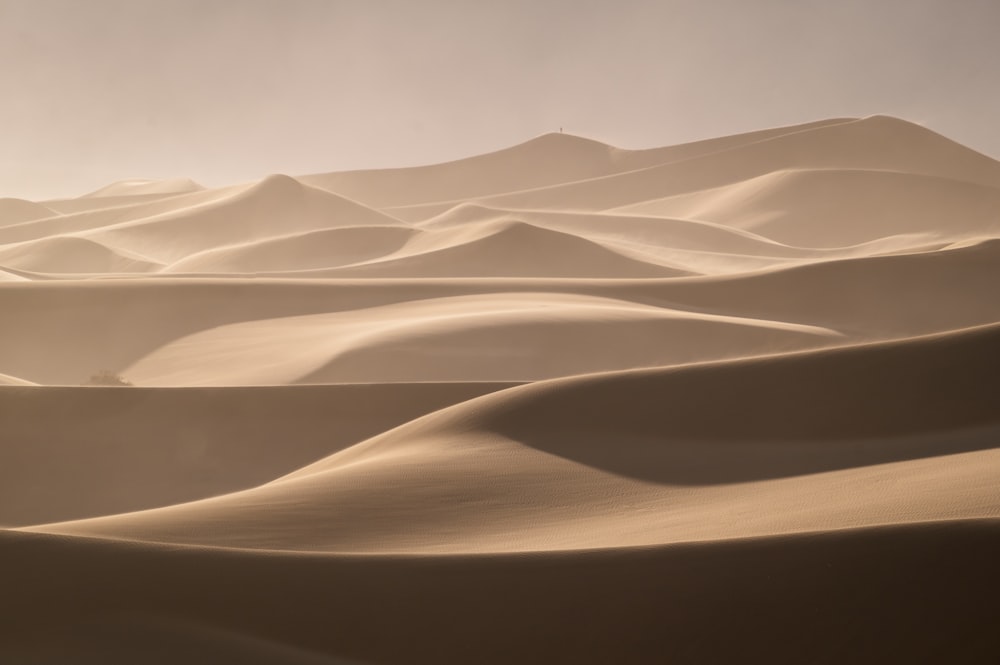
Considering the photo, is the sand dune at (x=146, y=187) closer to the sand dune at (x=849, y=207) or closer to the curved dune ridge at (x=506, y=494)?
the sand dune at (x=849, y=207)

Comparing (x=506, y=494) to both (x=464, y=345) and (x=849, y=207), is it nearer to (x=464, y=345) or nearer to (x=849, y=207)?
(x=464, y=345)

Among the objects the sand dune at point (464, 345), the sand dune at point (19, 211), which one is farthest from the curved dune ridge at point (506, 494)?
the sand dune at point (19, 211)

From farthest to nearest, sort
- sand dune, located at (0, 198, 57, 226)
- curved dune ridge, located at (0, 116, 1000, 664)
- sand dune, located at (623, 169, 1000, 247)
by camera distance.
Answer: sand dune, located at (0, 198, 57, 226)
sand dune, located at (623, 169, 1000, 247)
curved dune ridge, located at (0, 116, 1000, 664)

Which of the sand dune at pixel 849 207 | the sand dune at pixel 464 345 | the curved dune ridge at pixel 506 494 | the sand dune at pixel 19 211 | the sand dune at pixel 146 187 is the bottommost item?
the curved dune ridge at pixel 506 494

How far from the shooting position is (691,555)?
16.2ft

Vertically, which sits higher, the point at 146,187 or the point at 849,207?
the point at 146,187

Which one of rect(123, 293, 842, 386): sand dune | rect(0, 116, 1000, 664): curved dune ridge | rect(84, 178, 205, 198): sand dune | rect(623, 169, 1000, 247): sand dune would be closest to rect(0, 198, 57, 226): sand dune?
rect(84, 178, 205, 198): sand dune

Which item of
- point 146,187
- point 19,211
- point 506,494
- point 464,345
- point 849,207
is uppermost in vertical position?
point 146,187

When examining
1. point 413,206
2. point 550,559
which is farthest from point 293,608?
point 413,206

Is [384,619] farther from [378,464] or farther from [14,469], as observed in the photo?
[14,469]

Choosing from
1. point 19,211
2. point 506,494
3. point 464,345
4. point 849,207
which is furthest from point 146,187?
point 506,494

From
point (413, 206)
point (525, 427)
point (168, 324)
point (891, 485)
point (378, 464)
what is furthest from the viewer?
point (413, 206)

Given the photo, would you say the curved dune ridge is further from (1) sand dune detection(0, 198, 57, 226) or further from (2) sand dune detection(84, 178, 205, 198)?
(2) sand dune detection(84, 178, 205, 198)

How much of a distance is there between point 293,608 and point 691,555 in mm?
1814
